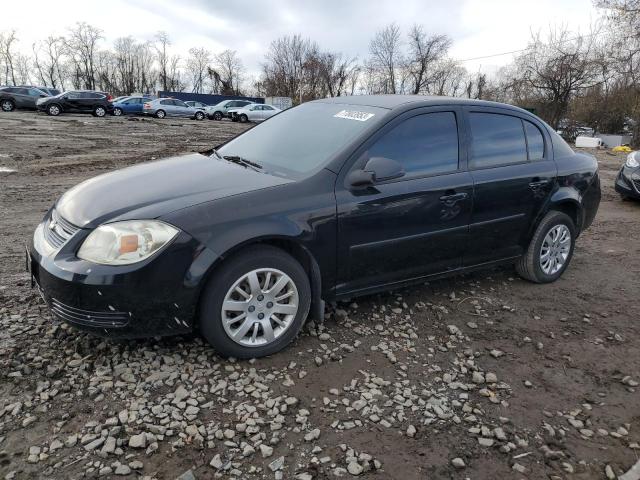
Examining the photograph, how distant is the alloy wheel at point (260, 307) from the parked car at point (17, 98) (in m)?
32.6

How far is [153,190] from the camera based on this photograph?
10.1 feet

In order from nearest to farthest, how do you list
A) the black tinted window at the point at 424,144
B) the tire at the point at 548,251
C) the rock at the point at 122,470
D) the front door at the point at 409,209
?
the rock at the point at 122,470
the front door at the point at 409,209
the black tinted window at the point at 424,144
the tire at the point at 548,251

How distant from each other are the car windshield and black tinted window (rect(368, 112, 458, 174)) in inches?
7.9

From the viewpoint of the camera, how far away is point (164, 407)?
261 centimetres

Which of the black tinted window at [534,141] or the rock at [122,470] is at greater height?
the black tinted window at [534,141]

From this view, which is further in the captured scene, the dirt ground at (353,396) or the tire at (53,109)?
the tire at (53,109)

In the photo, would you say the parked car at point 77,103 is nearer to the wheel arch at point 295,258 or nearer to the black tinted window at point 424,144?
the black tinted window at point 424,144

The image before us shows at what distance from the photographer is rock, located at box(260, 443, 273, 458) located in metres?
2.33

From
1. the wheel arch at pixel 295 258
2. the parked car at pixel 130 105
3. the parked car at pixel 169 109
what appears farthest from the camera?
the parked car at pixel 169 109

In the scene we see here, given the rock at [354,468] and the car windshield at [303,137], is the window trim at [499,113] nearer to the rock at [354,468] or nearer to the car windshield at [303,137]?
the car windshield at [303,137]

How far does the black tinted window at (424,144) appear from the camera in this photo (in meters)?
3.51

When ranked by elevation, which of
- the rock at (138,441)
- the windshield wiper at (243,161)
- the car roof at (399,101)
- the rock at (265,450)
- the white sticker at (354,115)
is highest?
the car roof at (399,101)

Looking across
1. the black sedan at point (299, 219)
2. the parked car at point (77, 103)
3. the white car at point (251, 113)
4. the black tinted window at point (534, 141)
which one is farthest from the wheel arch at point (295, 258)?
the white car at point (251, 113)

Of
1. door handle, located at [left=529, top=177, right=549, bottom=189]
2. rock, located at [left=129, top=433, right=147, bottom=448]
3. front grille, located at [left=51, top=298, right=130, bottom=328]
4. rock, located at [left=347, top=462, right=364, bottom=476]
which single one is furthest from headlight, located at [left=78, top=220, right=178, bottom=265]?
door handle, located at [left=529, top=177, right=549, bottom=189]
